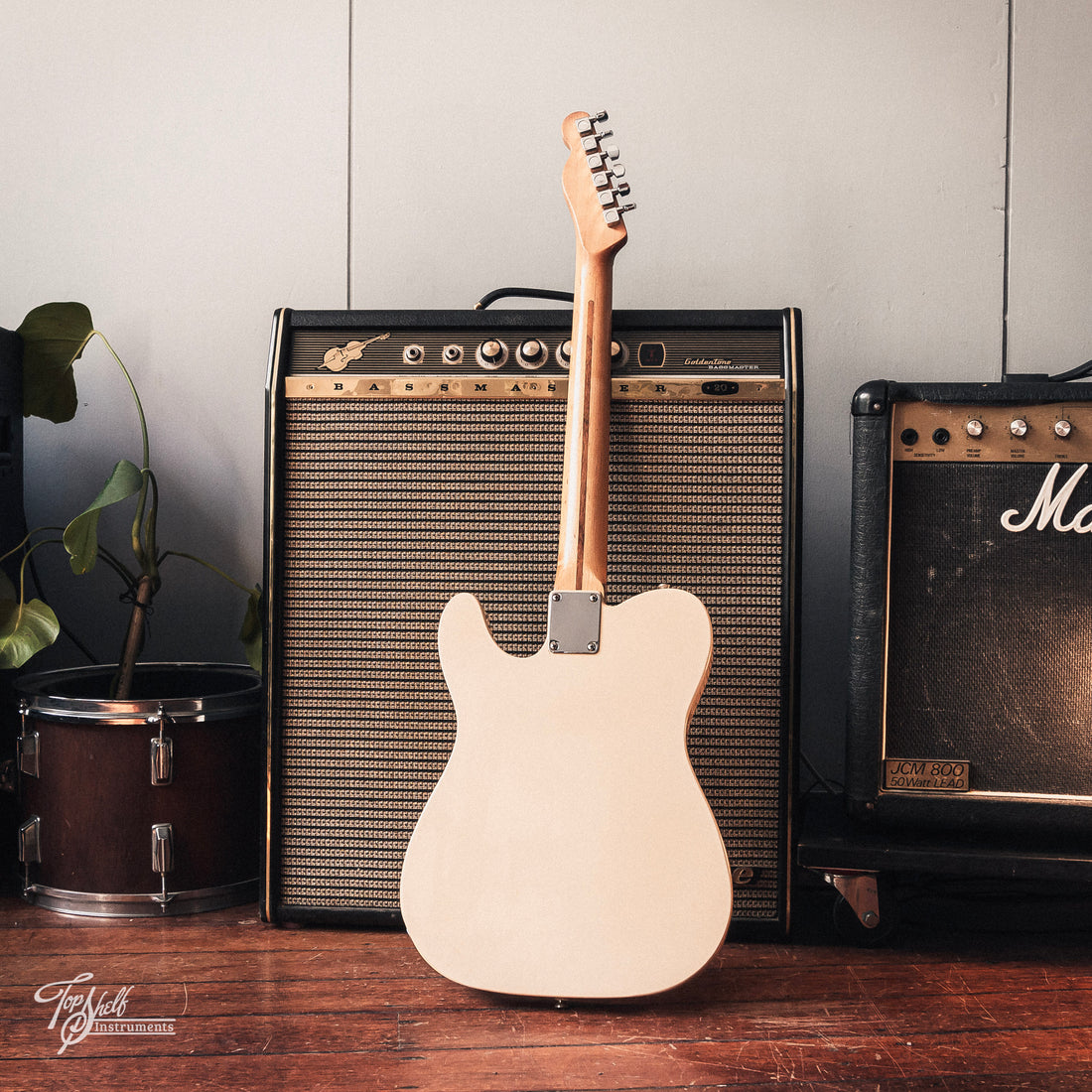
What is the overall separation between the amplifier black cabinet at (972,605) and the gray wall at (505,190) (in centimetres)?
33

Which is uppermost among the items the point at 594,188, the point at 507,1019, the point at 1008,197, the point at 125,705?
the point at 1008,197

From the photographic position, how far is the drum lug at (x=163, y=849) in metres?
1.04

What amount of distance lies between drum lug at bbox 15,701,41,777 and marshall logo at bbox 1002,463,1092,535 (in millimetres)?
1087

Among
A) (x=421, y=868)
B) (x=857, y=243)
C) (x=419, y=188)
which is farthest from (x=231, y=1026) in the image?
(x=857, y=243)

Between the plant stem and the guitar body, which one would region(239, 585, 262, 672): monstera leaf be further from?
the guitar body

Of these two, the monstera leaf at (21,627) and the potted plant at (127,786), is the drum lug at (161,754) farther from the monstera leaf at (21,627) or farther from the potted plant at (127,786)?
the monstera leaf at (21,627)

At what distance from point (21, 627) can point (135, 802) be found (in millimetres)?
233

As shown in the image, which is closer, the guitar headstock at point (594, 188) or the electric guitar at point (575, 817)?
the electric guitar at point (575, 817)

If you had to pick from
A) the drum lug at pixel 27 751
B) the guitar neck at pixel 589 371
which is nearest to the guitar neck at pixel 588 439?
the guitar neck at pixel 589 371

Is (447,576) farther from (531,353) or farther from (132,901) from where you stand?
(132,901)

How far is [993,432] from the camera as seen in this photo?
956 millimetres

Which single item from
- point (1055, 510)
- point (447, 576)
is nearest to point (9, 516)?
point (447, 576)

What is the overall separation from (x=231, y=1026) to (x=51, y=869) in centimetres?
40

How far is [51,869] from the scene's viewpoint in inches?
42.1
